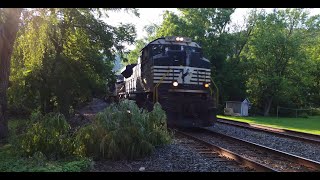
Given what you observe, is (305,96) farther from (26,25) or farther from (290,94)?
(26,25)

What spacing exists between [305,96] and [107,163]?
3534 centimetres

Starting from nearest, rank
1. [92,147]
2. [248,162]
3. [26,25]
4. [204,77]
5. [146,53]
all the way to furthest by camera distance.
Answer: [248,162] < [92,147] < [26,25] < [204,77] < [146,53]

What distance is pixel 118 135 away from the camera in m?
8.86

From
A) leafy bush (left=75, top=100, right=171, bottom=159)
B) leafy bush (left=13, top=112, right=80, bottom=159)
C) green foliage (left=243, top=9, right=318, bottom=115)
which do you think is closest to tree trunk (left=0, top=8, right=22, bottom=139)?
leafy bush (left=13, top=112, right=80, bottom=159)

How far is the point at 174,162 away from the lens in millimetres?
8648

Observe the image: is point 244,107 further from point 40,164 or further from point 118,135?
point 40,164

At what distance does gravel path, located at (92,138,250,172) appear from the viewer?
26.0 ft

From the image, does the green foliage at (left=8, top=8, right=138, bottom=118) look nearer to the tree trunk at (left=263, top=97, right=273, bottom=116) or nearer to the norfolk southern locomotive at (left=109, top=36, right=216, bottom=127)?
the norfolk southern locomotive at (left=109, top=36, right=216, bottom=127)

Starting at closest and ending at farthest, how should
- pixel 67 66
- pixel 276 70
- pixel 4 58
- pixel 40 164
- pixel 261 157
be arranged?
pixel 40 164, pixel 261 157, pixel 4 58, pixel 67 66, pixel 276 70

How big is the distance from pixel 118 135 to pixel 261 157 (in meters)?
4.01

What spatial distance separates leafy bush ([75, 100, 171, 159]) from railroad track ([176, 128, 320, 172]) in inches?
89.1

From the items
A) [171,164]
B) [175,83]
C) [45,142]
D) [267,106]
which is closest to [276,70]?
[267,106]

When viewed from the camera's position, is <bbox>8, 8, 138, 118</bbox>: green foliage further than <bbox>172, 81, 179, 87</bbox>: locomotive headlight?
Yes

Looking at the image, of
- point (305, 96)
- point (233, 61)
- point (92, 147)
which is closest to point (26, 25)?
point (92, 147)
